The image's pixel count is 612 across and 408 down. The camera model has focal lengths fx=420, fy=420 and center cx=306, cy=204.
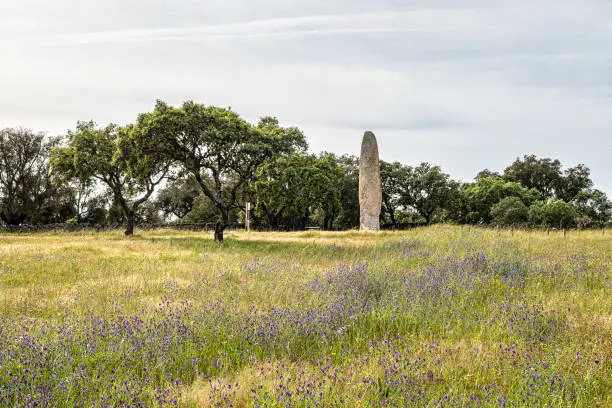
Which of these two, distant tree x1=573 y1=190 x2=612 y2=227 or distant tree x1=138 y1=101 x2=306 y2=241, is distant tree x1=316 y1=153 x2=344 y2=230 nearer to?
distant tree x1=138 y1=101 x2=306 y2=241

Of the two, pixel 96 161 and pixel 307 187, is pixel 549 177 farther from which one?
pixel 96 161

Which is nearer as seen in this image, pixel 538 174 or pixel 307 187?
pixel 307 187

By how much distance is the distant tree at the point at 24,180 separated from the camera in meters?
46.2

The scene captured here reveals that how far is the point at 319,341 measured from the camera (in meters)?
5.01

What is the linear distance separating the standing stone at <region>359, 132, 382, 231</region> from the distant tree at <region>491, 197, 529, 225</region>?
1866 centimetres

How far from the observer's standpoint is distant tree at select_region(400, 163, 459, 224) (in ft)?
159

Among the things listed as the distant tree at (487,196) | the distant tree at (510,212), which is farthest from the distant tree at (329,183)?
the distant tree at (510,212)

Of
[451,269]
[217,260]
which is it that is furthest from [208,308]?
[217,260]

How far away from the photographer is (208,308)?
6.36m

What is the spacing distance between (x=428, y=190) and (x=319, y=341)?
46.7m

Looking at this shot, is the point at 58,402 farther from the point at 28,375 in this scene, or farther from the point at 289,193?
the point at 289,193

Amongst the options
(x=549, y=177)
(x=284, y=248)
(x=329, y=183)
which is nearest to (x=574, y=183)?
(x=549, y=177)

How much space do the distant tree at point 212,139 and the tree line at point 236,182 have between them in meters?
0.06

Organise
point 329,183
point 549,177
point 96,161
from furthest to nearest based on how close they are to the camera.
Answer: point 549,177
point 329,183
point 96,161
